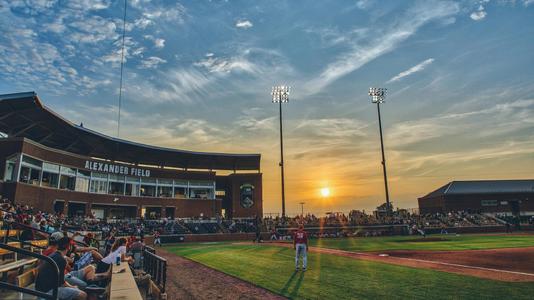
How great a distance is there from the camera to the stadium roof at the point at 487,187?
215 feet

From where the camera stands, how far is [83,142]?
45.8 metres

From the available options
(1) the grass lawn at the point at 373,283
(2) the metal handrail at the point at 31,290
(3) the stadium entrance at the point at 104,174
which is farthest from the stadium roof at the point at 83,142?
(2) the metal handrail at the point at 31,290

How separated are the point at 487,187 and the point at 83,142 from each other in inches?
2861

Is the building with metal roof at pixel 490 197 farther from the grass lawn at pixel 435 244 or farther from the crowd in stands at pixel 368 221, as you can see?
the grass lawn at pixel 435 244

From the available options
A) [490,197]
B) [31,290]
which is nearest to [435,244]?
[31,290]

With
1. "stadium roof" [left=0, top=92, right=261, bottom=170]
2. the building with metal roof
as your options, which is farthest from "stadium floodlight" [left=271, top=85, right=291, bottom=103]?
the building with metal roof

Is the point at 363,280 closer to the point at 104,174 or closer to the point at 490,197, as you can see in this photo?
the point at 104,174

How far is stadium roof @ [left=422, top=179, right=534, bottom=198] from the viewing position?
65438 millimetres

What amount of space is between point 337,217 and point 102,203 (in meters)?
32.5

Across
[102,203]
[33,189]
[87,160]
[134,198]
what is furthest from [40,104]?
[134,198]

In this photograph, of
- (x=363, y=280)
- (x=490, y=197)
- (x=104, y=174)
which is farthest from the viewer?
(x=490, y=197)

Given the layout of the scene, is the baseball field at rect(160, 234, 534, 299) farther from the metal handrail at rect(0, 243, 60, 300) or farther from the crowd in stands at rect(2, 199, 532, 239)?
the crowd in stands at rect(2, 199, 532, 239)

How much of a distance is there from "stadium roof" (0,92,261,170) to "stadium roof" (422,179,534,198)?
129 feet

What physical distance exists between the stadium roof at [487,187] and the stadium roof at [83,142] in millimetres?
39327
